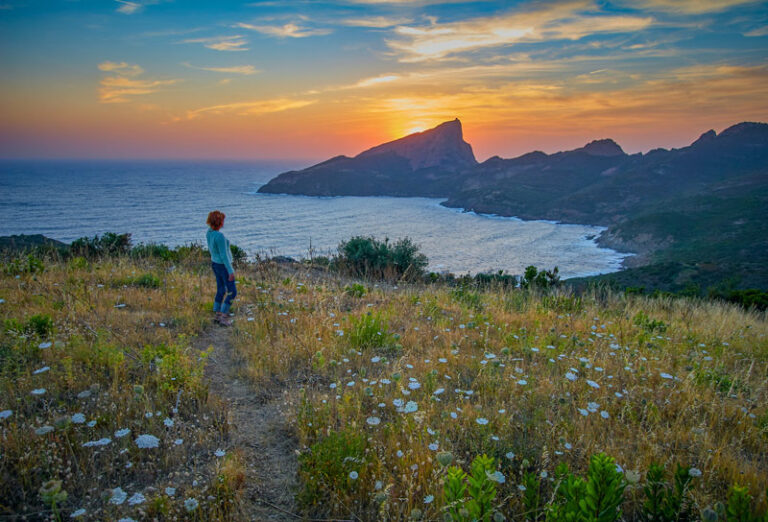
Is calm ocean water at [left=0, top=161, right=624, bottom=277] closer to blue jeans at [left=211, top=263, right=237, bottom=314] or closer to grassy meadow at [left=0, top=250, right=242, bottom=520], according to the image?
blue jeans at [left=211, top=263, right=237, bottom=314]

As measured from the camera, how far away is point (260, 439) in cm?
363

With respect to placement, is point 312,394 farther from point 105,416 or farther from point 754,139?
point 754,139

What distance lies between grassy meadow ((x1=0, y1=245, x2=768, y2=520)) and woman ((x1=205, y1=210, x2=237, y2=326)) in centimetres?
36

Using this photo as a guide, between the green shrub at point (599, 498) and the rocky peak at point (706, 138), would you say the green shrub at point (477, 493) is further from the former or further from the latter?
the rocky peak at point (706, 138)

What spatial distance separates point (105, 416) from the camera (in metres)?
3.47

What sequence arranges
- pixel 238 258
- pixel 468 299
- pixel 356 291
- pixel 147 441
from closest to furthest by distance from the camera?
pixel 147 441 < pixel 468 299 < pixel 356 291 < pixel 238 258

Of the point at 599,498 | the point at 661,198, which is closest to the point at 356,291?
the point at 599,498

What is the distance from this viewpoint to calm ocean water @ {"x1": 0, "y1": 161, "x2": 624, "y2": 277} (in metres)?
65.7

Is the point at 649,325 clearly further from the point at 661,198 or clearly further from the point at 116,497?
the point at 661,198

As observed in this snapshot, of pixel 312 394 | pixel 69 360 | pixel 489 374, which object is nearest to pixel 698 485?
pixel 489 374

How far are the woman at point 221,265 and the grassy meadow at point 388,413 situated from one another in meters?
0.36

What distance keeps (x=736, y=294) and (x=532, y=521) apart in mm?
19525

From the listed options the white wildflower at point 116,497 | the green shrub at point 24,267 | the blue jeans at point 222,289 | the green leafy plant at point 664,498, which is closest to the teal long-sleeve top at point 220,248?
the blue jeans at point 222,289

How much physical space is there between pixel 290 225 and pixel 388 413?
87598 millimetres
